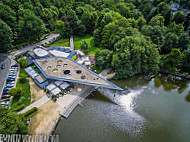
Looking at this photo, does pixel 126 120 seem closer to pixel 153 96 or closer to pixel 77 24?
pixel 153 96

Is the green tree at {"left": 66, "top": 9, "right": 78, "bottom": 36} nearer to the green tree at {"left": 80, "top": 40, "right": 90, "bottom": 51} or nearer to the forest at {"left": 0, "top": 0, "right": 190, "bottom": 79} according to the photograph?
the forest at {"left": 0, "top": 0, "right": 190, "bottom": 79}

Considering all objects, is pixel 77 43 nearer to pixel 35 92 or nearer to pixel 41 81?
pixel 41 81

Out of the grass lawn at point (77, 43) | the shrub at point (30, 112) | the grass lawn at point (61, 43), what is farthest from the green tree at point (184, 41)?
the shrub at point (30, 112)

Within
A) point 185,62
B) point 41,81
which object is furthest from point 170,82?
point 41,81

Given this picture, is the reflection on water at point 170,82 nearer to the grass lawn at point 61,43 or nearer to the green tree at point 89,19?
the grass lawn at point 61,43

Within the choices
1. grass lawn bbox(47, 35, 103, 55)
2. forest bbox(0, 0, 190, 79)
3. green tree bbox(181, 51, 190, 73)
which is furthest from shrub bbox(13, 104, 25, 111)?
green tree bbox(181, 51, 190, 73)

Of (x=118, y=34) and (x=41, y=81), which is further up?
(x=118, y=34)
